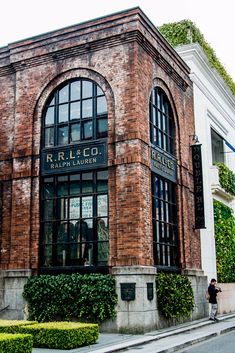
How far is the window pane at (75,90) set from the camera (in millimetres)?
16342

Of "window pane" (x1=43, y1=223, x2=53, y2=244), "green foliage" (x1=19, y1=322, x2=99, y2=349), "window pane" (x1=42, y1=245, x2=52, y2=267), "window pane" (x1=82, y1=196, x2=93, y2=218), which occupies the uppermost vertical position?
"window pane" (x1=82, y1=196, x2=93, y2=218)

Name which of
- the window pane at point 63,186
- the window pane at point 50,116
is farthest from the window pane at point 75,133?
the window pane at point 63,186

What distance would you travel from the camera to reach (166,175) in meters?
16.8

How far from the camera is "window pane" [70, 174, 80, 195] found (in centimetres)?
1562

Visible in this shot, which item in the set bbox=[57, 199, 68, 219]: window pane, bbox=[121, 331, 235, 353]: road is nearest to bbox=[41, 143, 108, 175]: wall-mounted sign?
bbox=[57, 199, 68, 219]: window pane

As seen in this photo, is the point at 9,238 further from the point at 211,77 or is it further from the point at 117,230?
the point at 211,77

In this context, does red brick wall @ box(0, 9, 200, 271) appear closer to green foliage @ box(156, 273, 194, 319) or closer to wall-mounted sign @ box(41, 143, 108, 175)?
wall-mounted sign @ box(41, 143, 108, 175)

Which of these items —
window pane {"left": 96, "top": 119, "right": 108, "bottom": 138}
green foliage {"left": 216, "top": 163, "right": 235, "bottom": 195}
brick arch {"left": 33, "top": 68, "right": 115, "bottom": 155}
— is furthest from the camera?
green foliage {"left": 216, "top": 163, "right": 235, "bottom": 195}

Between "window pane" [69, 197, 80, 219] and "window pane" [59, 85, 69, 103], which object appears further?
"window pane" [59, 85, 69, 103]

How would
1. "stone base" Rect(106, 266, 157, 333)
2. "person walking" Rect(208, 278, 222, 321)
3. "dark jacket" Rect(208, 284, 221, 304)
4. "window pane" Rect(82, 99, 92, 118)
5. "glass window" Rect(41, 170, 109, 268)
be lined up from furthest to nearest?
"dark jacket" Rect(208, 284, 221, 304)
"person walking" Rect(208, 278, 222, 321)
"window pane" Rect(82, 99, 92, 118)
"glass window" Rect(41, 170, 109, 268)
"stone base" Rect(106, 266, 157, 333)

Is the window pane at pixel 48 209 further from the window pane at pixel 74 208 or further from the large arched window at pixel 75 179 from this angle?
the window pane at pixel 74 208

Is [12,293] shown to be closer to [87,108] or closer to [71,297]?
[71,297]

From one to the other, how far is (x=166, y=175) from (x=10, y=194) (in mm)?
5618

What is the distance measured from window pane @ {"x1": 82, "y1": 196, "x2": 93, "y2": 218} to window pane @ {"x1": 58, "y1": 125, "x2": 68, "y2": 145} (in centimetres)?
232
